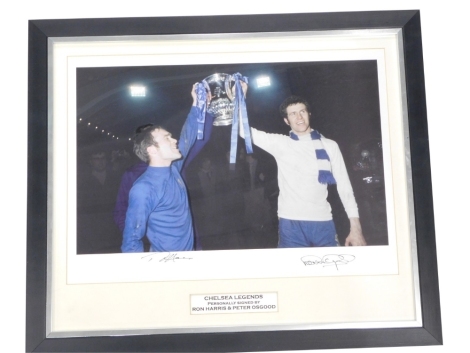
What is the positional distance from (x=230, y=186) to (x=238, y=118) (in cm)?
13

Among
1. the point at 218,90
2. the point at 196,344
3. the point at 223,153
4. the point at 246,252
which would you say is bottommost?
the point at 196,344

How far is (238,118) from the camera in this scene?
747 millimetres

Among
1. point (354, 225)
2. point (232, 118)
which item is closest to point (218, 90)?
point (232, 118)

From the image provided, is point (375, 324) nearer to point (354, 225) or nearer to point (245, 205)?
point (354, 225)

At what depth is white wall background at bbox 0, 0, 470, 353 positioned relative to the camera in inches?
28.9

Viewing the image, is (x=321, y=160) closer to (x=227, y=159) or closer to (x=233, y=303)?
(x=227, y=159)

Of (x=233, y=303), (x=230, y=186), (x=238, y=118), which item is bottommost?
(x=233, y=303)

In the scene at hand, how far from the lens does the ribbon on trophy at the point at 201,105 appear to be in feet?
2.44

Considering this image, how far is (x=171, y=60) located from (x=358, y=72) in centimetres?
37

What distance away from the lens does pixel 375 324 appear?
716 mm

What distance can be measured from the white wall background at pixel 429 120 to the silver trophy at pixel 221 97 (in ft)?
0.46
